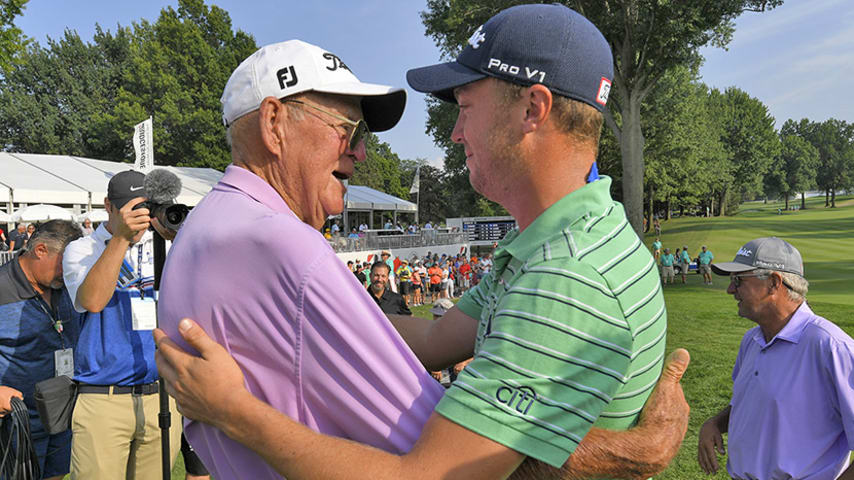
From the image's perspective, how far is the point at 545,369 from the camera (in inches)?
43.9

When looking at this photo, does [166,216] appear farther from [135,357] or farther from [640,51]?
[640,51]

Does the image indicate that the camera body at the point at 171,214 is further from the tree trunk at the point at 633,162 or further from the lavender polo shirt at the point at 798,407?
the tree trunk at the point at 633,162

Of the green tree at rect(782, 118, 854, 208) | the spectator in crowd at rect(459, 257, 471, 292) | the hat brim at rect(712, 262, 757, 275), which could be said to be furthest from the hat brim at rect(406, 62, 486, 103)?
the green tree at rect(782, 118, 854, 208)

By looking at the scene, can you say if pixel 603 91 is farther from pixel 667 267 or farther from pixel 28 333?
pixel 667 267

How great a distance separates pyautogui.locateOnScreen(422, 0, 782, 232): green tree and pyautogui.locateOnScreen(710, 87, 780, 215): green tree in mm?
54834

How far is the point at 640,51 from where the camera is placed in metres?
19.3

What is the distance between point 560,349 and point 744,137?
83335 millimetres

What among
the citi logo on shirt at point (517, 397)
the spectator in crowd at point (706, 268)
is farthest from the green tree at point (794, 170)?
the citi logo on shirt at point (517, 397)

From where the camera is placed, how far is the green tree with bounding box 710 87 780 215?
69312 millimetres

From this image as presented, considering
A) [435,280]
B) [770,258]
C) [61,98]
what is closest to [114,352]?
[770,258]

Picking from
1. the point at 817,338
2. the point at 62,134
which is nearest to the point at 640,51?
the point at 817,338

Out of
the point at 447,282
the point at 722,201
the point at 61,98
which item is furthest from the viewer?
the point at 722,201

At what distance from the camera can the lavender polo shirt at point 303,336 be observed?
1193 mm

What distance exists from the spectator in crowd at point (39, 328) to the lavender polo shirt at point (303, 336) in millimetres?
4061
